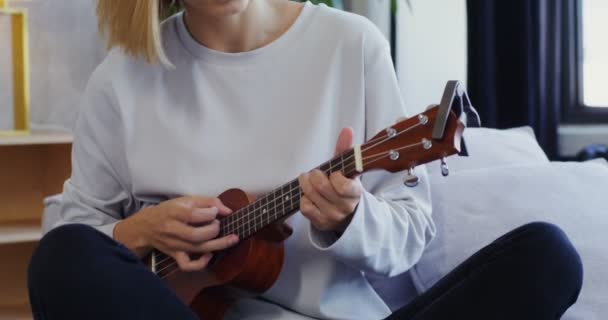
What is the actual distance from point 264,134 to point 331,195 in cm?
29

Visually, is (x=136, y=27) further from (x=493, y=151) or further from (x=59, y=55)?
(x=59, y=55)

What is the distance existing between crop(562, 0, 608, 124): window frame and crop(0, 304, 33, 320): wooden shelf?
4.88ft

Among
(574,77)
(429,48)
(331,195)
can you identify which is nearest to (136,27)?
(331,195)

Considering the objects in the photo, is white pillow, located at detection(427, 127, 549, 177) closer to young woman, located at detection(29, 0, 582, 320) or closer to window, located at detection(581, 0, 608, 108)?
young woman, located at detection(29, 0, 582, 320)

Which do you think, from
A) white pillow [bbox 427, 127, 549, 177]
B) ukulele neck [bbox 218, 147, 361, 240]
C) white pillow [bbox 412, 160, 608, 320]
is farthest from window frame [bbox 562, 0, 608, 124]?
ukulele neck [bbox 218, 147, 361, 240]

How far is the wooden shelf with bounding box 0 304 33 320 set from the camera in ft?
6.83

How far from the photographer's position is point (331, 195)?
3.63 ft

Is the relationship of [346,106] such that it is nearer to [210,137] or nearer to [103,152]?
[210,137]

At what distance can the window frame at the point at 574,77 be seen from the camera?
8.50 feet

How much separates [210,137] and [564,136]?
1462 millimetres

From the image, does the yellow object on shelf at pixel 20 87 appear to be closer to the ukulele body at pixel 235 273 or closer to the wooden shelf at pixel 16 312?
the wooden shelf at pixel 16 312

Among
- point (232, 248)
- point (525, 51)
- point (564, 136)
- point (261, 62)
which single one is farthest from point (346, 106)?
point (564, 136)

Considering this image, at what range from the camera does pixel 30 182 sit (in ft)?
7.45

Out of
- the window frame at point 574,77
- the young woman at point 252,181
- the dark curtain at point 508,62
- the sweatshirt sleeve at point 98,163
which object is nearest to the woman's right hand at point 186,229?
the young woman at point 252,181
